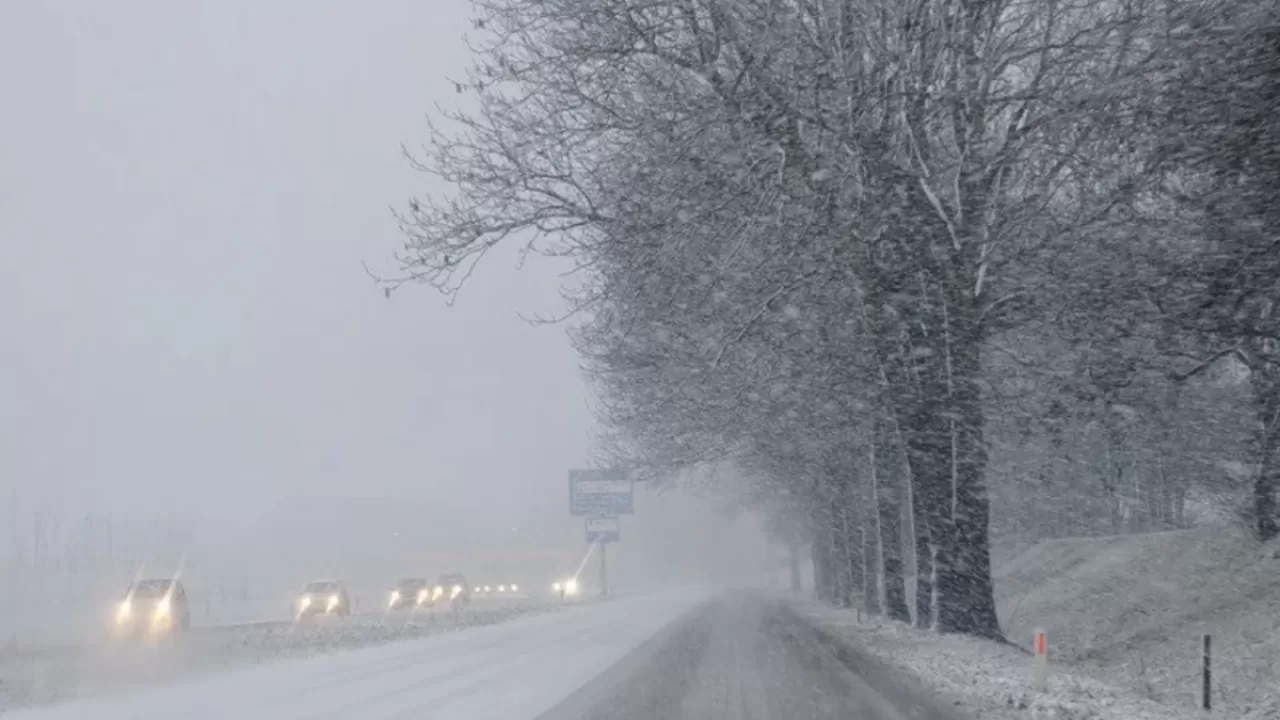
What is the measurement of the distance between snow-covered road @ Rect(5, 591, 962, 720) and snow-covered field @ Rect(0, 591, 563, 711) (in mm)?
1219

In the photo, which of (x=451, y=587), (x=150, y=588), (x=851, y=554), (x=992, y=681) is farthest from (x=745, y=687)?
(x=451, y=587)

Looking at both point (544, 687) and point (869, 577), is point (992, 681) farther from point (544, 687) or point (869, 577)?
point (869, 577)

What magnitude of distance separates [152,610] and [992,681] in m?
25.0

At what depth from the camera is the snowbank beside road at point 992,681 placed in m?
13.3

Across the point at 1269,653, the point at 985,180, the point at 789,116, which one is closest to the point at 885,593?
the point at 985,180

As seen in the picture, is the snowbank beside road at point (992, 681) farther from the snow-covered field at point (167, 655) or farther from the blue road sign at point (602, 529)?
the blue road sign at point (602, 529)

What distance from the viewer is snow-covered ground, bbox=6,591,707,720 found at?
14.0m

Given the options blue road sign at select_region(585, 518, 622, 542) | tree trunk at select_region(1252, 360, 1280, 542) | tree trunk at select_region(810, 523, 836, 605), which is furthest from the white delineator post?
blue road sign at select_region(585, 518, 622, 542)

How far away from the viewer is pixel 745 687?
632 inches

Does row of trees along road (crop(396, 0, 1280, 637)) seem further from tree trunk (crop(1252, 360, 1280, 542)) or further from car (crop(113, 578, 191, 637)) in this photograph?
car (crop(113, 578, 191, 637))

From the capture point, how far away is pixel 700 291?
2152 centimetres

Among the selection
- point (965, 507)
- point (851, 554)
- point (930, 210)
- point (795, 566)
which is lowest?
point (795, 566)

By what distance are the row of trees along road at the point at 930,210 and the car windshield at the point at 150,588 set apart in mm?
16100

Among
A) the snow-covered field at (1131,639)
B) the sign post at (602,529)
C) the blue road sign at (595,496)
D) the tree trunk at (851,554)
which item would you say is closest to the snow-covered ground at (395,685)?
the snow-covered field at (1131,639)
